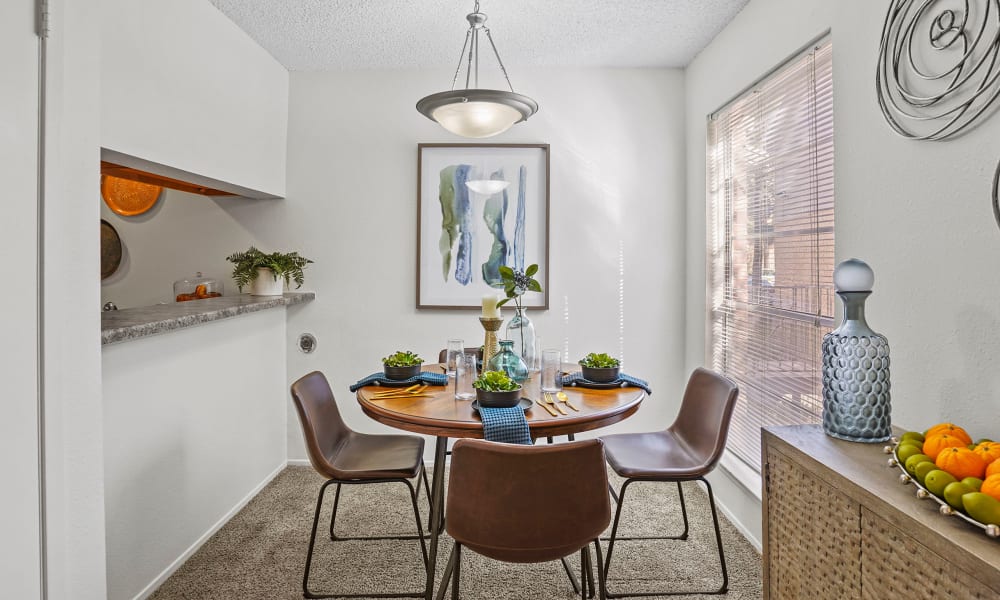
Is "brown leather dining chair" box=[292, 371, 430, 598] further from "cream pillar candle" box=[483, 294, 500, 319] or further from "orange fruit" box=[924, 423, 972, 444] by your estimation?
"orange fruit" box=[924, 423, 972, 444]

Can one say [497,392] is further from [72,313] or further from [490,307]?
[72,313]

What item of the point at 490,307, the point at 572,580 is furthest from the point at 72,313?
the point at 572,580

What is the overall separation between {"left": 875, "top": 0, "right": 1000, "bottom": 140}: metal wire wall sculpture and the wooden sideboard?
2.93 ft

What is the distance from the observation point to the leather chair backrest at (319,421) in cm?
199

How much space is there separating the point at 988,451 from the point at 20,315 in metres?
2.13

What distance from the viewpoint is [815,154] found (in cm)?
207

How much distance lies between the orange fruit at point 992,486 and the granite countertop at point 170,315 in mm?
2263

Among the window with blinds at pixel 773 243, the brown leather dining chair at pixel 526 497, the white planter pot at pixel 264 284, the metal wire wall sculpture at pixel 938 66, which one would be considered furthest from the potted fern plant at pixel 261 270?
the metal wire wall sculpture at pixel 938 66

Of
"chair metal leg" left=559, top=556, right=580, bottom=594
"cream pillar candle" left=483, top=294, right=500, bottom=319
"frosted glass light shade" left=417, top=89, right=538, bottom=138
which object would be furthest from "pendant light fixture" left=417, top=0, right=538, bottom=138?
"chair metal leg" left=559, top=556, right=580, bottom=594

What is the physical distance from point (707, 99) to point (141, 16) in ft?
9.11

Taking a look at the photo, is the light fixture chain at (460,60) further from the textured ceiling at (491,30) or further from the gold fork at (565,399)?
the gold fork at (565,399)

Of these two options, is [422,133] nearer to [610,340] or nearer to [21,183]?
[610,340]

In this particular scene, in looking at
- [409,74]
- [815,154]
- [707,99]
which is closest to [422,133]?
[409,74]

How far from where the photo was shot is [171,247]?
3.34 metres
